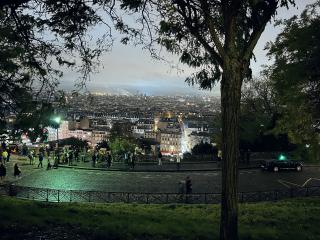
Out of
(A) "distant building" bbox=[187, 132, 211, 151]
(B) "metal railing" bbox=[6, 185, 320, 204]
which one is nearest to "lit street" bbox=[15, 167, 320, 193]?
(B) "metal railing" bbox=[6, 185, 320, 204]

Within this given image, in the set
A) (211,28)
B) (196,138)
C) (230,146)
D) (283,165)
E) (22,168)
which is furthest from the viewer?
(196,138)

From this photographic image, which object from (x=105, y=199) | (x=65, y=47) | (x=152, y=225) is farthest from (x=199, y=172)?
(x=65, y=47)

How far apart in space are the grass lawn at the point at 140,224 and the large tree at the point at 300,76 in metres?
8.75

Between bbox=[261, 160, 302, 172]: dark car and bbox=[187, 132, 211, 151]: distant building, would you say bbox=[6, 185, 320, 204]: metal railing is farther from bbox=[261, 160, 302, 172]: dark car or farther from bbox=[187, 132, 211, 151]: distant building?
bbox=[187, 132, 211, 151]: distant building

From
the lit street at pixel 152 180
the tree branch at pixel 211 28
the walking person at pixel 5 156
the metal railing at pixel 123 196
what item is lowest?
the metal railing at pixel 123 196

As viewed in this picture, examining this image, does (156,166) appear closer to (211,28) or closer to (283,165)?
(283,165)

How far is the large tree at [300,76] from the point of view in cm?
2445

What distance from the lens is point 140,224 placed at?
578 inches

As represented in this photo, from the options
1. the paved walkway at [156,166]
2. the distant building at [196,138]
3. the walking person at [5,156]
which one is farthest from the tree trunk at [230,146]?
the distant building at [196,138]

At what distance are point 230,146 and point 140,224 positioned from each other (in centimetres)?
500

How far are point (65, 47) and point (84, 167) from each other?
26.9 meters

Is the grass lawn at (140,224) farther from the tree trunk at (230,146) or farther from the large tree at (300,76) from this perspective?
the large tree at (300,76)

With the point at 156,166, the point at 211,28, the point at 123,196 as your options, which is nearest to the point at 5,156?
the point at 156,166

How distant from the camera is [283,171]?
3812 centimetres
